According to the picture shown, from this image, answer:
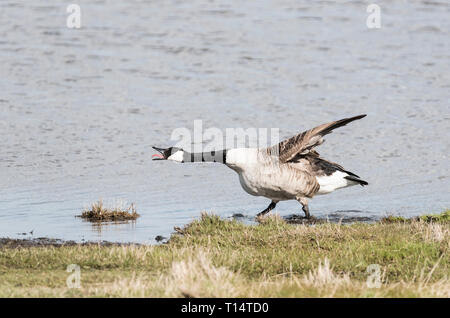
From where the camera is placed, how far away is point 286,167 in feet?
42.4

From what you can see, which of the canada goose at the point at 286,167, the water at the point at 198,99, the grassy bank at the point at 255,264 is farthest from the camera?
the water at the point at 198,99

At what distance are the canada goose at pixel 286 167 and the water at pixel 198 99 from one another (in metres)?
0.71

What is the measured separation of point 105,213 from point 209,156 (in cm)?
177

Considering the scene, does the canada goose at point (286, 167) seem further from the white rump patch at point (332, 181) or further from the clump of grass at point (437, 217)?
the clump of grass at point (437, 217)

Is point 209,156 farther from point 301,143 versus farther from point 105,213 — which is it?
point 105,213

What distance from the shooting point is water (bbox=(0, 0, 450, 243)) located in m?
14.8

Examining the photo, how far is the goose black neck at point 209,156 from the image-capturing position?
12715mm

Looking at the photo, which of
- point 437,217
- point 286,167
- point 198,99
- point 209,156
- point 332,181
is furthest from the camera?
point 198,99

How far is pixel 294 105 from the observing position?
21.7 meters

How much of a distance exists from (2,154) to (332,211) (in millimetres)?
7129

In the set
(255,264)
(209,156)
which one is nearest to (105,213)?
(209,156)

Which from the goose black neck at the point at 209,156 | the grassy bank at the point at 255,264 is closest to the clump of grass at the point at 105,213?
the goose black neck at the point at 209,156

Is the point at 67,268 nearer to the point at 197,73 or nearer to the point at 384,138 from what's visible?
the point at 384,138
